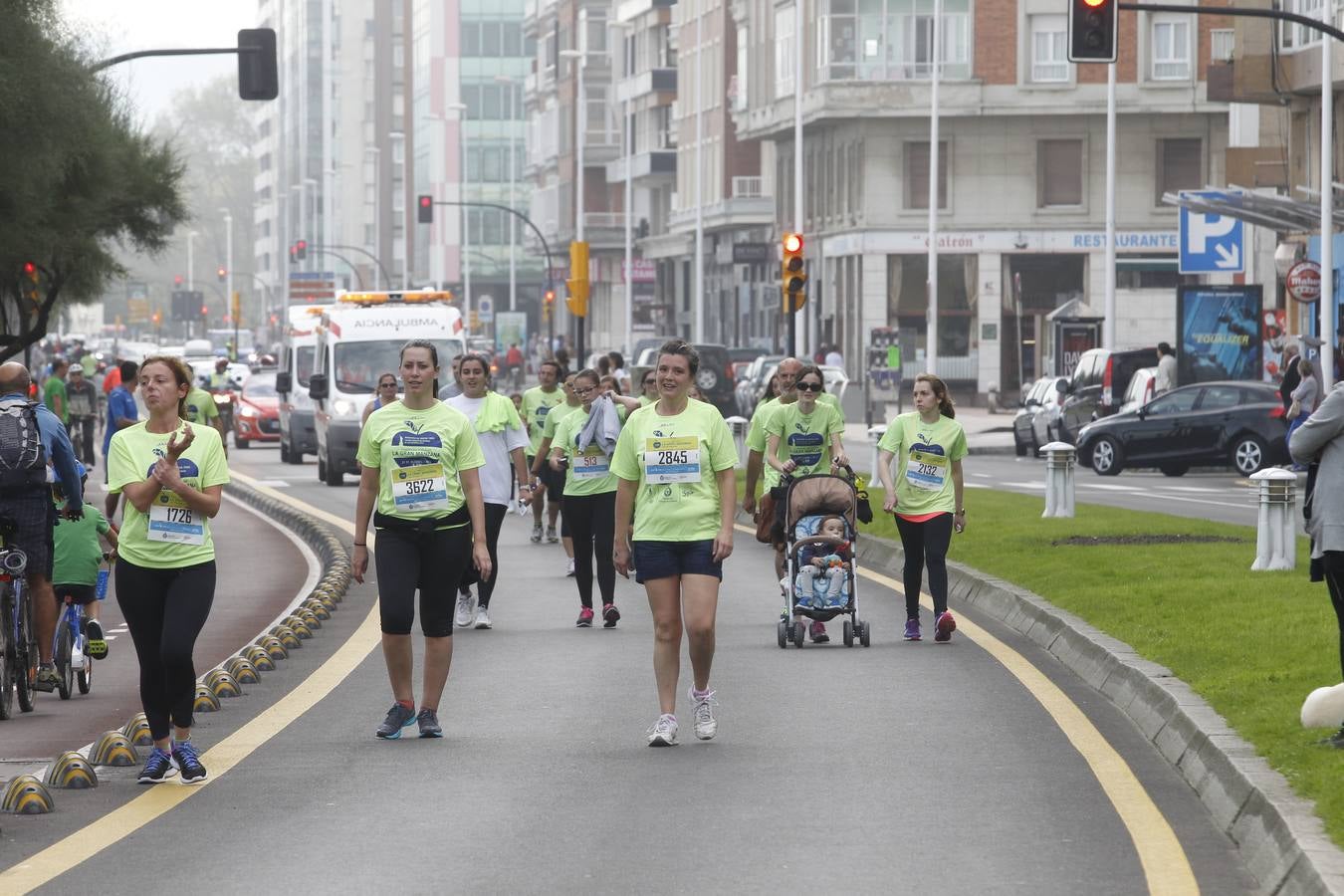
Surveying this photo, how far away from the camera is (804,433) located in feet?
50.4

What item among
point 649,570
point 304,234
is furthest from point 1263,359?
point 304,234

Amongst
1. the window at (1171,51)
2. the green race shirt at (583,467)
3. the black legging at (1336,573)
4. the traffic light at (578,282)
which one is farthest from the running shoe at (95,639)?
the window at (1171,51)

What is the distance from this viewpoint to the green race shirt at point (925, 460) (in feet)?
49.5

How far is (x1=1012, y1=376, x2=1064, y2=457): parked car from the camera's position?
4291 cm

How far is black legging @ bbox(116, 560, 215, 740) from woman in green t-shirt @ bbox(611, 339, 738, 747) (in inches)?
76.4

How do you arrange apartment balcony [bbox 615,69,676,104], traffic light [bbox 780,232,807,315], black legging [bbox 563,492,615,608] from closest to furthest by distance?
black legging [bbox 563,492,615,608], traffic light [bbox 780,232,807,315], apartment balcony [bbox 615,69,676,104]

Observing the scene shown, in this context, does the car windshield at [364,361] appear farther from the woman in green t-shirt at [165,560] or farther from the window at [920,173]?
the window at [920,173]

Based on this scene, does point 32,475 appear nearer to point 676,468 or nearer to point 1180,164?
point 676,468

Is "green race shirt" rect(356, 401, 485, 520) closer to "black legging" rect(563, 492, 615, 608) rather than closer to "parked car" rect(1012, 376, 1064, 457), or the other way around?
"black legging" rect(563, 492, 615, 608)

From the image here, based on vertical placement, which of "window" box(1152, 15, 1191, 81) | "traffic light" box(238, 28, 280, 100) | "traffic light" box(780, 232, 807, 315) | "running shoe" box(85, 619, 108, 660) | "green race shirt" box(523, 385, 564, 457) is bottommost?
"running shoe" box(85, 619, 108, 660)

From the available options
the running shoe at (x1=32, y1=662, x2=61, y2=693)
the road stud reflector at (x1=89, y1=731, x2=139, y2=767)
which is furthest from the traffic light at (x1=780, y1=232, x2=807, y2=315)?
the road stud reflector at (x1=89, y1=731, x2=139, y2=767)

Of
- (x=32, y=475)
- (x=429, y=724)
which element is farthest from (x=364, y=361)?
(x=429, y=724)

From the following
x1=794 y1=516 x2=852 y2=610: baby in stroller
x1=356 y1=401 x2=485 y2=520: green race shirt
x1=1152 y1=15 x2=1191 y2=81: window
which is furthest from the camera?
x1=1152 y1=15 x2=1191 y2=81: window

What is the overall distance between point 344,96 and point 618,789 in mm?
170359
